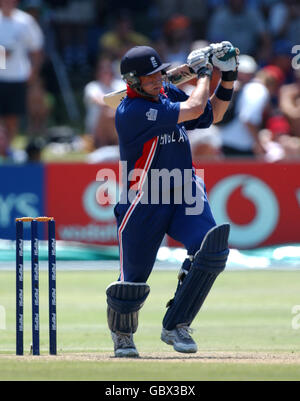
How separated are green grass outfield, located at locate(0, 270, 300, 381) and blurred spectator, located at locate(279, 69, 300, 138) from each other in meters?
2.87

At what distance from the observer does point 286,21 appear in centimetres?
1664

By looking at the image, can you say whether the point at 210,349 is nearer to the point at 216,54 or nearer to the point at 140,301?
the point at 140,301

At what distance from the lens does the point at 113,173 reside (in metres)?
13.0

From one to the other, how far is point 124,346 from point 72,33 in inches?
472

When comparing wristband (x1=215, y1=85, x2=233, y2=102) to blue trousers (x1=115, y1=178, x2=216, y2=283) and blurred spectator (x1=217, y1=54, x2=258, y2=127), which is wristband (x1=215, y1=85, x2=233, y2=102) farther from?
blurred spectator (x1=217, y1=54, x2=258, y2=127)

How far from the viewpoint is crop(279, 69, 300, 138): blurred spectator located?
13.9 metres

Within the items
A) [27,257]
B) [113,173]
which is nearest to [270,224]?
[113,173]

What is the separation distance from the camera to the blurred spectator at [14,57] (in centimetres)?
1393

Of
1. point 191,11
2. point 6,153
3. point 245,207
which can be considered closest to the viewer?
point 245,207

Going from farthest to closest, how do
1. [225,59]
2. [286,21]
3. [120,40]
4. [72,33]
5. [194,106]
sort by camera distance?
[72,33], [286,21], [120,40], [225,59], [194,106]

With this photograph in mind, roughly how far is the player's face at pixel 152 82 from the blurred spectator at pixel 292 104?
7.23 metres

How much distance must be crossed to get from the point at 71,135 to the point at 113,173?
9.86 feet

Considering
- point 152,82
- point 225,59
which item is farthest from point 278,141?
point 152,82

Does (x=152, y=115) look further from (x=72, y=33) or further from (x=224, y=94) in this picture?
(x=72, y=33)
